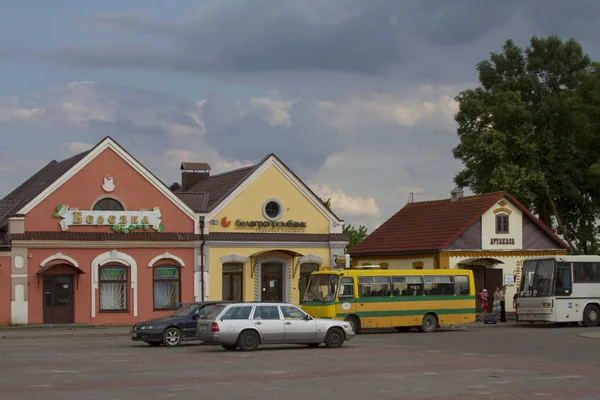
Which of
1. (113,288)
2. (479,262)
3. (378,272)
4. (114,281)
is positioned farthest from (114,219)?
(479,262)

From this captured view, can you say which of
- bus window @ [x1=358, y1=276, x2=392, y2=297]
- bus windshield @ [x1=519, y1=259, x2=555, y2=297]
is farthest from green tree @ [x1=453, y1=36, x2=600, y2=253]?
bus window @ [x1=358, y1=276, x2=392, y2=297]

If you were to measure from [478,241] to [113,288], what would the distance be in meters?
19.6

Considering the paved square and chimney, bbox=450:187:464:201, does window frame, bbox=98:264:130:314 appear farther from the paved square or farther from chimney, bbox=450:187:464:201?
chimney, bbox=450:187:464:201

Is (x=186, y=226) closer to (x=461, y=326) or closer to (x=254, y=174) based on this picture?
(x=254, y=174)

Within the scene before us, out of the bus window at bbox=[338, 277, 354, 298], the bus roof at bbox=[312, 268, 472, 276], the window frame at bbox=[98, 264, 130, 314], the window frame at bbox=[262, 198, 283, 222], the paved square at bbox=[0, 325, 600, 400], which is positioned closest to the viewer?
the paved square at bbox=[0, 325, 600, 400]

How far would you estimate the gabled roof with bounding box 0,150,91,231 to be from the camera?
46.8 m

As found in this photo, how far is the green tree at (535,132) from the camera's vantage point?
63.6 metres

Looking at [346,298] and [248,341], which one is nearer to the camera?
[248,341]

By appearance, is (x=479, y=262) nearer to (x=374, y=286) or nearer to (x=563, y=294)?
(x=563, y=294)

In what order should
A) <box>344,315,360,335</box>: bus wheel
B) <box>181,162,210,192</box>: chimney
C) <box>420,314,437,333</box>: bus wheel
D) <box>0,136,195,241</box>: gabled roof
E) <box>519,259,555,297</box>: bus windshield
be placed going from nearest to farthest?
<box>344,315,360,335</box>: bus wheel
<box>420,314,437,333</box>: bus wheel
<box>519,259,555,297</box>: bus windshield
<box>0,136,195,241</box>: gabled roof
<box>181,162,210,192</box>: chimney

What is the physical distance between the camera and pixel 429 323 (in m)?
41.5

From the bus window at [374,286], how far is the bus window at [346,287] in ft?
1.20

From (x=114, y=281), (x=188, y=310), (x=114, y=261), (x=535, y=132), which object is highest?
(x=535, y=132)

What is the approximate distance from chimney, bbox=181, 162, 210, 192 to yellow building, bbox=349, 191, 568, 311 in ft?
35.6
